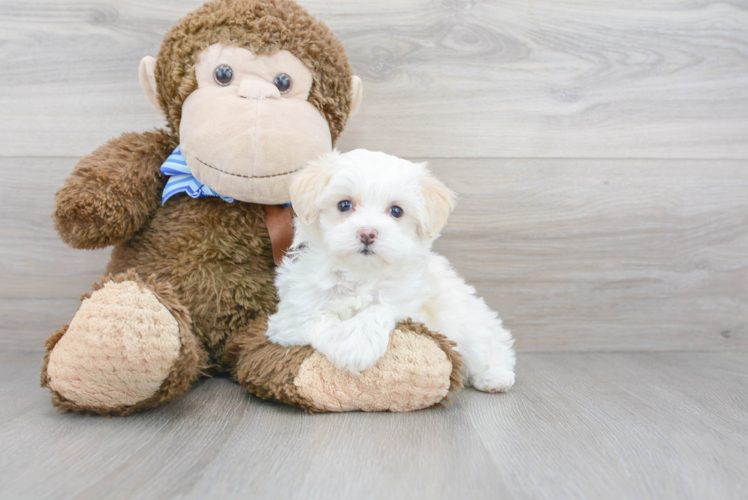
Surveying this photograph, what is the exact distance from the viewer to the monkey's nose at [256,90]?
3.71ft

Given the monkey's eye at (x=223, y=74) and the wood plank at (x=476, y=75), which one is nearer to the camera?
the monkey's eye at (x=223, y=74)

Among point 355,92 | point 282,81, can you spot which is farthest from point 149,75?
point 355,92

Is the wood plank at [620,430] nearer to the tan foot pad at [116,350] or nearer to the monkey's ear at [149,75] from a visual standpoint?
the tan foot pad at [116,350]

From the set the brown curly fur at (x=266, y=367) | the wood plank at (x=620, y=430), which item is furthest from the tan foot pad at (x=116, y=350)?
the wood plank at (x=620, y=430)

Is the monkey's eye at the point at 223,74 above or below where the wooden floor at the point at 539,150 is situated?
above

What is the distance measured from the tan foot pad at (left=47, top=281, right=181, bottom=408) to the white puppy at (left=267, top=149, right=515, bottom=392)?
0.77 ft

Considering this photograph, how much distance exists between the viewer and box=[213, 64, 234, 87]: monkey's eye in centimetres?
116

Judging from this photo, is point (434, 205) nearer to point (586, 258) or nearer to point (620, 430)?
point (620, 430)

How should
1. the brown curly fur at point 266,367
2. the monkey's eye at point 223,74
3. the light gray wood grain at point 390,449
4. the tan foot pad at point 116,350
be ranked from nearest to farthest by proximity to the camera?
the light gray wood grain at point 390,449 → the tan foot pad at point 116,350 → the brown curly fur at point 266,367 → the monkey's eye at point 223,74

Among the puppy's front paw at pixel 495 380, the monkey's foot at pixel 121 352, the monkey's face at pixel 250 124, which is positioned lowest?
the puppy's front paw at pixel 495 380

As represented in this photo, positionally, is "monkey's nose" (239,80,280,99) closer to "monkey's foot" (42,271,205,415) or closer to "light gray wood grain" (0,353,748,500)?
"monkey's foot" (42,271,205,415)

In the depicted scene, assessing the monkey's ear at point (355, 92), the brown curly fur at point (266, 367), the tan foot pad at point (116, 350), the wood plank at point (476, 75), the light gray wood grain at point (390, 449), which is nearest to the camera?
the light gray wood grain at point (390, 449)

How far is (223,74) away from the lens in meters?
1.16

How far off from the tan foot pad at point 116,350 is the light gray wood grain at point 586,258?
64 cm
